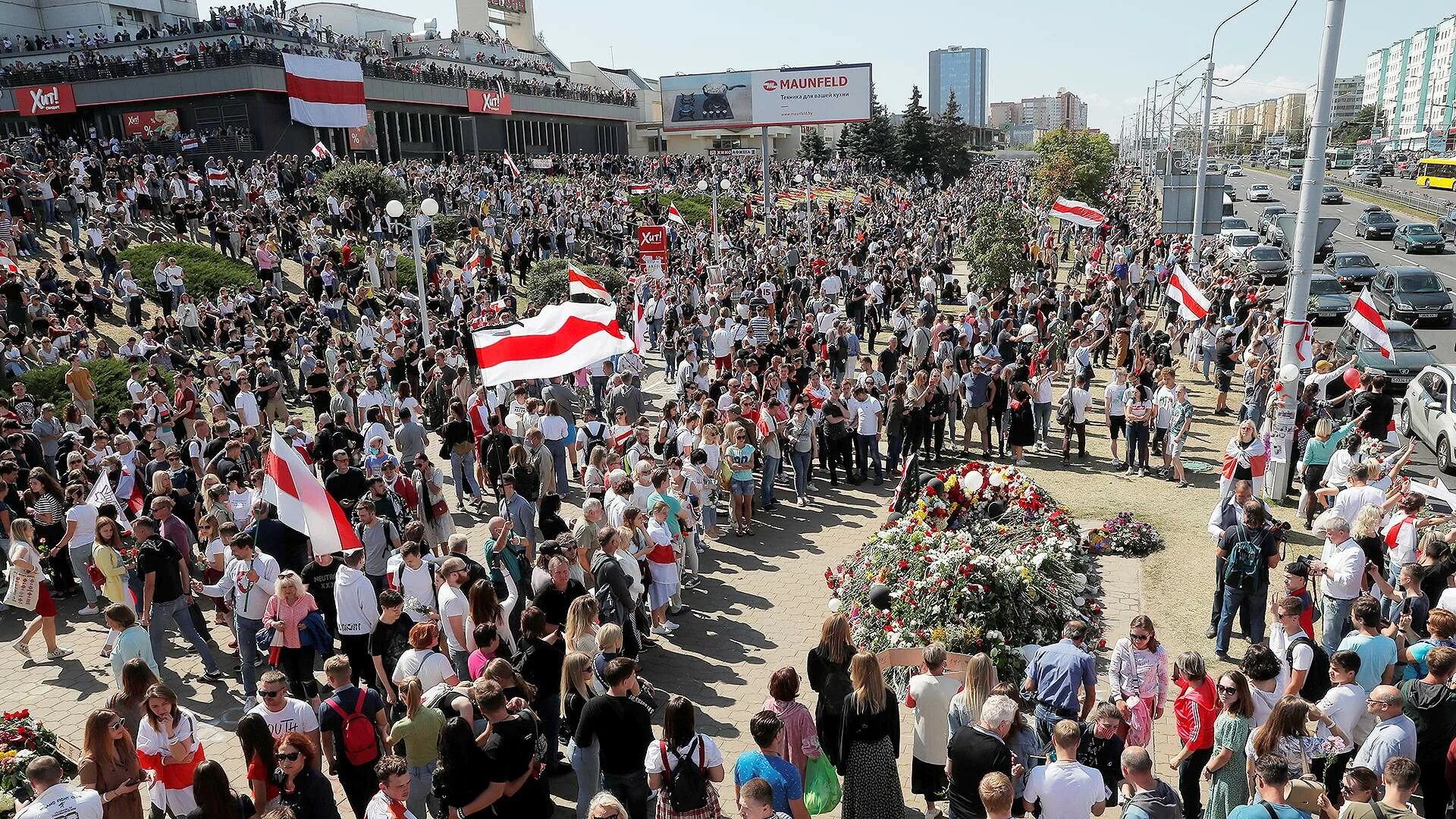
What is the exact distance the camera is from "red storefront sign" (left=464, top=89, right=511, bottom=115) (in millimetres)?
51688

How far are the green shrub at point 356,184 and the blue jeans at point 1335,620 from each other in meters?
28.0

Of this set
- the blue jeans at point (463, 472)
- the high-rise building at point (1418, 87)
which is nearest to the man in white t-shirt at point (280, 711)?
the blue jeans at point (463, 472)

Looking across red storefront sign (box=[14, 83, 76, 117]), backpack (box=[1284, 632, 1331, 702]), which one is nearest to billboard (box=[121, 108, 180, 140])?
red storefront sign (box=[14, 83, 76, 117])

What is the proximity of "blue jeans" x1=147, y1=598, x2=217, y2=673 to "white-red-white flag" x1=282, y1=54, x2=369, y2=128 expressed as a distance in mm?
34383

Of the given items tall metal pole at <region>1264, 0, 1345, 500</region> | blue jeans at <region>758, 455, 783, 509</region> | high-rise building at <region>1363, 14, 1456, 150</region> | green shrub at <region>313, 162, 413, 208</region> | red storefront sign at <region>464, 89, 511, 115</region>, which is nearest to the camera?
tall metal pole at <region>1264, 0, 1345, 500</region>

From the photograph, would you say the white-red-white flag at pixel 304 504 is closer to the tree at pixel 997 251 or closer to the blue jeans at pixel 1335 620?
the blue jeans at pixel 1335 620

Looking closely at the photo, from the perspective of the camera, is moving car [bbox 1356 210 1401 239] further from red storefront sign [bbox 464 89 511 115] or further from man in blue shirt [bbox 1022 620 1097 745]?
man in blue shirt [bbox 1022 620 1097 745]

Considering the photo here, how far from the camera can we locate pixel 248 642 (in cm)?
804

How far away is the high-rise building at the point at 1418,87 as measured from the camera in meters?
152

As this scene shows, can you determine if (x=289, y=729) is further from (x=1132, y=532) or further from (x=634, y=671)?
(x=1132, y=532)

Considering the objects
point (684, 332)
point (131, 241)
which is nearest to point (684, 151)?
point (131, 241)

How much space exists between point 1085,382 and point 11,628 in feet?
45.1

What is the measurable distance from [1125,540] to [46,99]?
146ft

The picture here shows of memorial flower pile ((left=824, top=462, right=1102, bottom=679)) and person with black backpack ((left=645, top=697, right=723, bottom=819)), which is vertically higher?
person with black backpack ((left=645, top=697, right=723, bottom=819))
